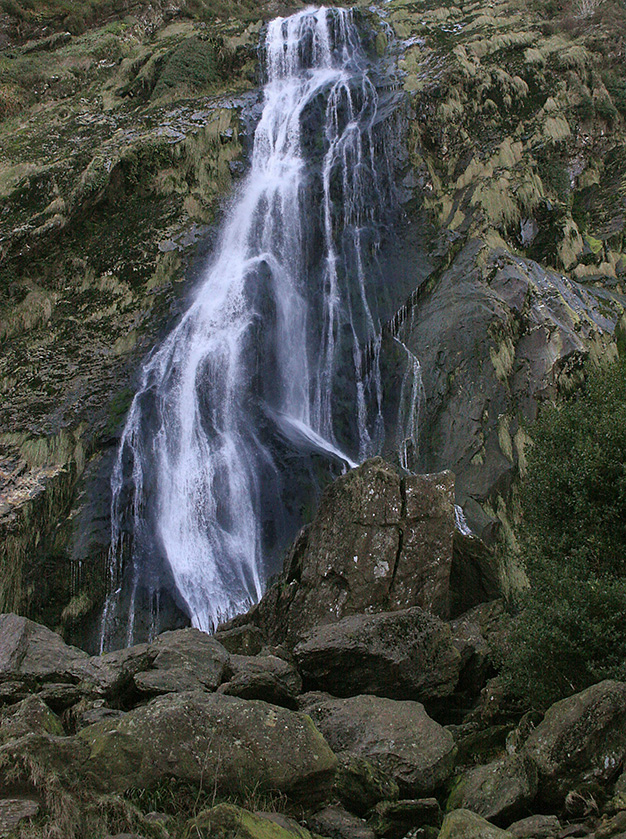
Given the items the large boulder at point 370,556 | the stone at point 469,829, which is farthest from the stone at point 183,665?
the stone at point 469,829

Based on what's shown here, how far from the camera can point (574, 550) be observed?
10.2m

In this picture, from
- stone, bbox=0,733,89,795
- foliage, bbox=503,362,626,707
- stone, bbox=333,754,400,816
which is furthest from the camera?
foliage, bbox=503,362,626,707

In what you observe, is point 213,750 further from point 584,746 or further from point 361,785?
point 584,746

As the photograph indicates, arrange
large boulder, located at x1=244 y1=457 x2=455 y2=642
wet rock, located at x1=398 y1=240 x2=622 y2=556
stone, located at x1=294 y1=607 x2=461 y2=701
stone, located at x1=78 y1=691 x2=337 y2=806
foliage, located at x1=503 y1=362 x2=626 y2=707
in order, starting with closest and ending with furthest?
stone, located at x1=78 y1=691 x2=337 y2=806, foliage, located at x1=503 y1=362 x2=626 y2=707, stone, located at x1=294 y1=607 x2=461 y2=701, large boulder, located at x1=244 y1=457 x2=455 y2=642, wet rock, located at x1=398 y1=240 x2=622 y2=556

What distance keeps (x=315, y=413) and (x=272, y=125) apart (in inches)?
560

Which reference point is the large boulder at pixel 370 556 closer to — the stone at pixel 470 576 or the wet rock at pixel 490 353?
the stone at pixel 470 576

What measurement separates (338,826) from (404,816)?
2.63ft

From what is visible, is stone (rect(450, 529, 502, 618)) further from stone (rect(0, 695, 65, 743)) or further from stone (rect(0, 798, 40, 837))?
stone (rect(0, 798, 40, 837))

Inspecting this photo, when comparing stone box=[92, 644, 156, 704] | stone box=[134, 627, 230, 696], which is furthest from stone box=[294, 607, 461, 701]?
stone box=[92, 644, 156, 704]

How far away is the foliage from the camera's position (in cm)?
883

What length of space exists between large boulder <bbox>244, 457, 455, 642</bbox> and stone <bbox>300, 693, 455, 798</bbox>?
3.71 meters

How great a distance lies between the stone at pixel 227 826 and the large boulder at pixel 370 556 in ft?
22.4

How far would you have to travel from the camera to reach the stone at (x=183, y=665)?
29.3 ft

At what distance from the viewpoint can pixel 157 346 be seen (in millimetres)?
21703
